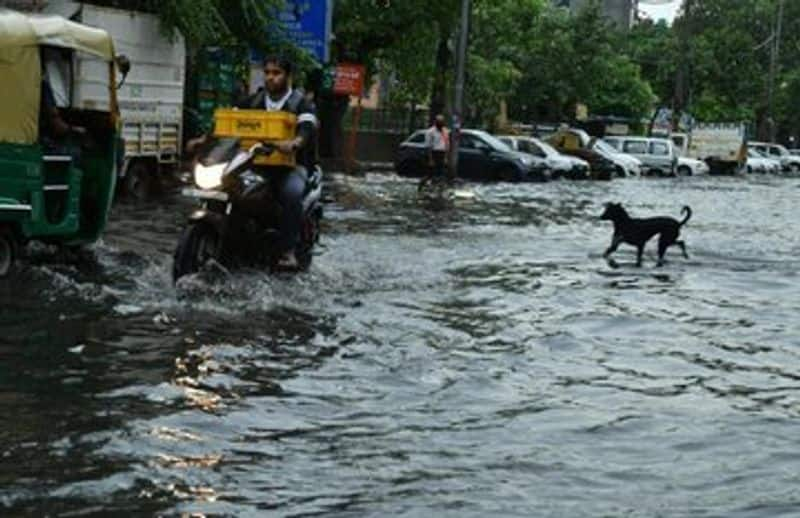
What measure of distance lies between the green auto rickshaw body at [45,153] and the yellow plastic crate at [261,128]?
1.54 metres

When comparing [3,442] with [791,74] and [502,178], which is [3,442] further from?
[791,74]

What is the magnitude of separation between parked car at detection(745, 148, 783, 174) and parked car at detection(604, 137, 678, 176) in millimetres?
12664

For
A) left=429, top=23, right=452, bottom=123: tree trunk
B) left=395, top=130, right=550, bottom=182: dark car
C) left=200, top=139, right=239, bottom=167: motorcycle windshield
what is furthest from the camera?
left=429, top=23, right=452, bottom=123: tree trunk

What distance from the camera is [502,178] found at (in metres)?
36.7

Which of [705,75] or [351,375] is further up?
[705,75]

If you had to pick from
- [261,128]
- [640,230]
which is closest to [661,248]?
[640,230]

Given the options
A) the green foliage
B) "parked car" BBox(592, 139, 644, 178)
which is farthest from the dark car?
the green foliage

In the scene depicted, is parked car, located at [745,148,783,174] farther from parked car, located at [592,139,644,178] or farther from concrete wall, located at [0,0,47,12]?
concrete wall, located at [0,0,47,12]

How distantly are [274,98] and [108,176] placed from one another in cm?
216

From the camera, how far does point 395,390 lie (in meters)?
7.18

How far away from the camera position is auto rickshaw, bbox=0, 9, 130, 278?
1023 centimetres

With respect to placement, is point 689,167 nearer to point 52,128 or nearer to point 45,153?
point 52,128

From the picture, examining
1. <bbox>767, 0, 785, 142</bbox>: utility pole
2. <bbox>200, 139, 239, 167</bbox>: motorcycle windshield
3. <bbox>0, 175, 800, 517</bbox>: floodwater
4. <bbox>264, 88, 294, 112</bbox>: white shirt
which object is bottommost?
<bbox>0, 175, 800, 517</bbox>: floodwater

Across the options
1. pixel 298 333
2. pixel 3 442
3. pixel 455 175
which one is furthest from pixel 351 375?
pixel 455 175
